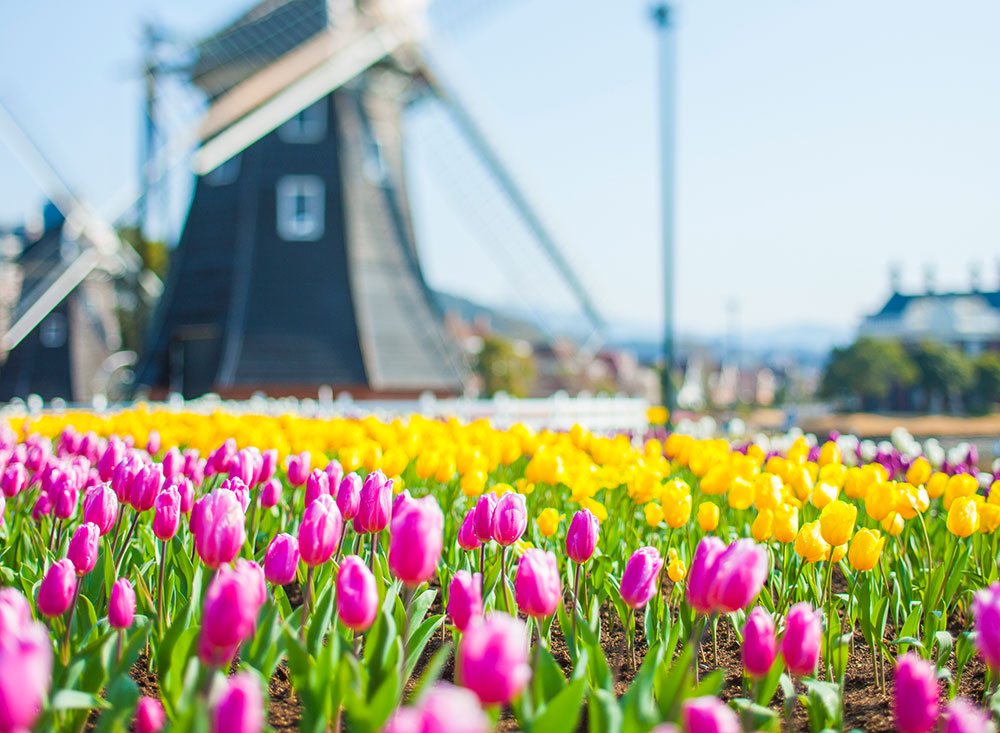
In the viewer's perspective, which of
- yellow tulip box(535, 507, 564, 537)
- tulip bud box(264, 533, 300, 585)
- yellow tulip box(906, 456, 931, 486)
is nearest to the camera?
tulip bud box(264, 533, 300, 585)

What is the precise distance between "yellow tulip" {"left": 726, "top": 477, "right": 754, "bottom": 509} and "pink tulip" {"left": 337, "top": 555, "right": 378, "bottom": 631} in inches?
75.5

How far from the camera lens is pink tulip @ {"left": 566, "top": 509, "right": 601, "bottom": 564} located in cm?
243

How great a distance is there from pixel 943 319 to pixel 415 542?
6560 centimetres

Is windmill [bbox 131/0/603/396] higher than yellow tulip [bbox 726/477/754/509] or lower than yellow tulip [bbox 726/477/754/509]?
higher

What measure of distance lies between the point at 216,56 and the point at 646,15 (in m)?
10.3

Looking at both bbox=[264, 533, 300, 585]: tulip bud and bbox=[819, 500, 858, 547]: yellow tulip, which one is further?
bbox=[819, 500, 858, 547]: yellow tulip

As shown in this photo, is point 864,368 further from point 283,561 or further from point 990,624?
point 990,624

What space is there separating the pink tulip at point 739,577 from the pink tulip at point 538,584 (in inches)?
13.4

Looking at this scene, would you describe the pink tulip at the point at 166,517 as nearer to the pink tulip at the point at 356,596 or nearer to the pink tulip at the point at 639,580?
the pink tulip at the point at 356,596

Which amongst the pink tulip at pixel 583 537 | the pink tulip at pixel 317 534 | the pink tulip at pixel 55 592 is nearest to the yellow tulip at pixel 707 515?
the pink tulip at pixel 583 537

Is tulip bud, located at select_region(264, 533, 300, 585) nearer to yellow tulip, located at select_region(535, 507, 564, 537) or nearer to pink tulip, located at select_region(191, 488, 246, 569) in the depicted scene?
pink tulip, located at select_region(191, 488, 246, 569)

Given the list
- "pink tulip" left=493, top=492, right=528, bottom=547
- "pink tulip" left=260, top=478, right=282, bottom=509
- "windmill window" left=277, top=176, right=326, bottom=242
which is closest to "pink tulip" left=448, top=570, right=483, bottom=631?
"pink tulip" left=493, top=492, right=528, bottom=547

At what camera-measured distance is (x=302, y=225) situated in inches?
709

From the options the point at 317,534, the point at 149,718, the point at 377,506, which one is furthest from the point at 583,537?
the point at 149,718
